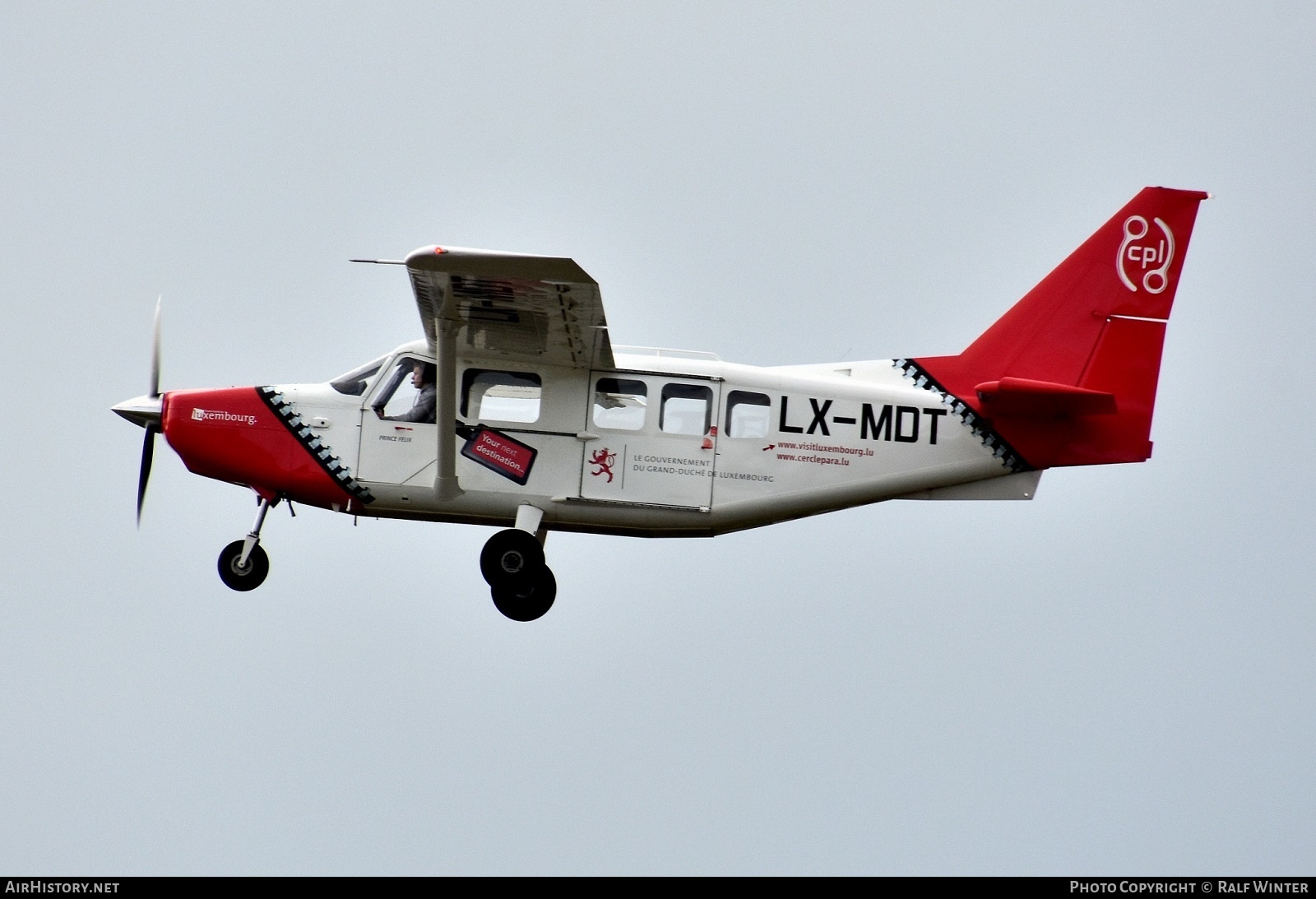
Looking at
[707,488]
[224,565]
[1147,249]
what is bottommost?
[224,565]

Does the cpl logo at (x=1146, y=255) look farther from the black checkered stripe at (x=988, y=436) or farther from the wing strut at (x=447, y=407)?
the wing strut at (x=447, y=407)

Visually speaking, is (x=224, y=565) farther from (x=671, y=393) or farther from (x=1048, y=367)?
(x=1048, y=367)

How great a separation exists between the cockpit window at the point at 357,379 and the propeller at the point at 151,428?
209cm

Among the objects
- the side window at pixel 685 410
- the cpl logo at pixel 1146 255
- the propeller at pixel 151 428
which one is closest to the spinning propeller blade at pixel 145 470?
the propeller at pixel 151 428

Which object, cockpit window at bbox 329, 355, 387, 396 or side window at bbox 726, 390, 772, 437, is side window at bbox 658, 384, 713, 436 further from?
cockpit window at bbox 329, 355, 387, 396

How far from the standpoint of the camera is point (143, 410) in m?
18.5

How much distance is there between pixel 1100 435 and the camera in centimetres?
1778

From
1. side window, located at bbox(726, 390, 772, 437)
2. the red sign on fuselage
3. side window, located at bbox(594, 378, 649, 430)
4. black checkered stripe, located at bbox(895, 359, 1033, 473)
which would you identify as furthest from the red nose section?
black checkered stripe, located at bbox(895, 359, 1033, 473)

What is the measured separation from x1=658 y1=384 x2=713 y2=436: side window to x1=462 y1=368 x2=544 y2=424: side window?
130 cm

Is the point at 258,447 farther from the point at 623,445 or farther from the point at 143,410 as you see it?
the point at 623,445

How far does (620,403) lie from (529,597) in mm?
2196

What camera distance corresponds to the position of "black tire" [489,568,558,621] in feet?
57.8

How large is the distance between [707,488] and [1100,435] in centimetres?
410

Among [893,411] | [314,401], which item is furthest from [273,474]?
[893,411]
